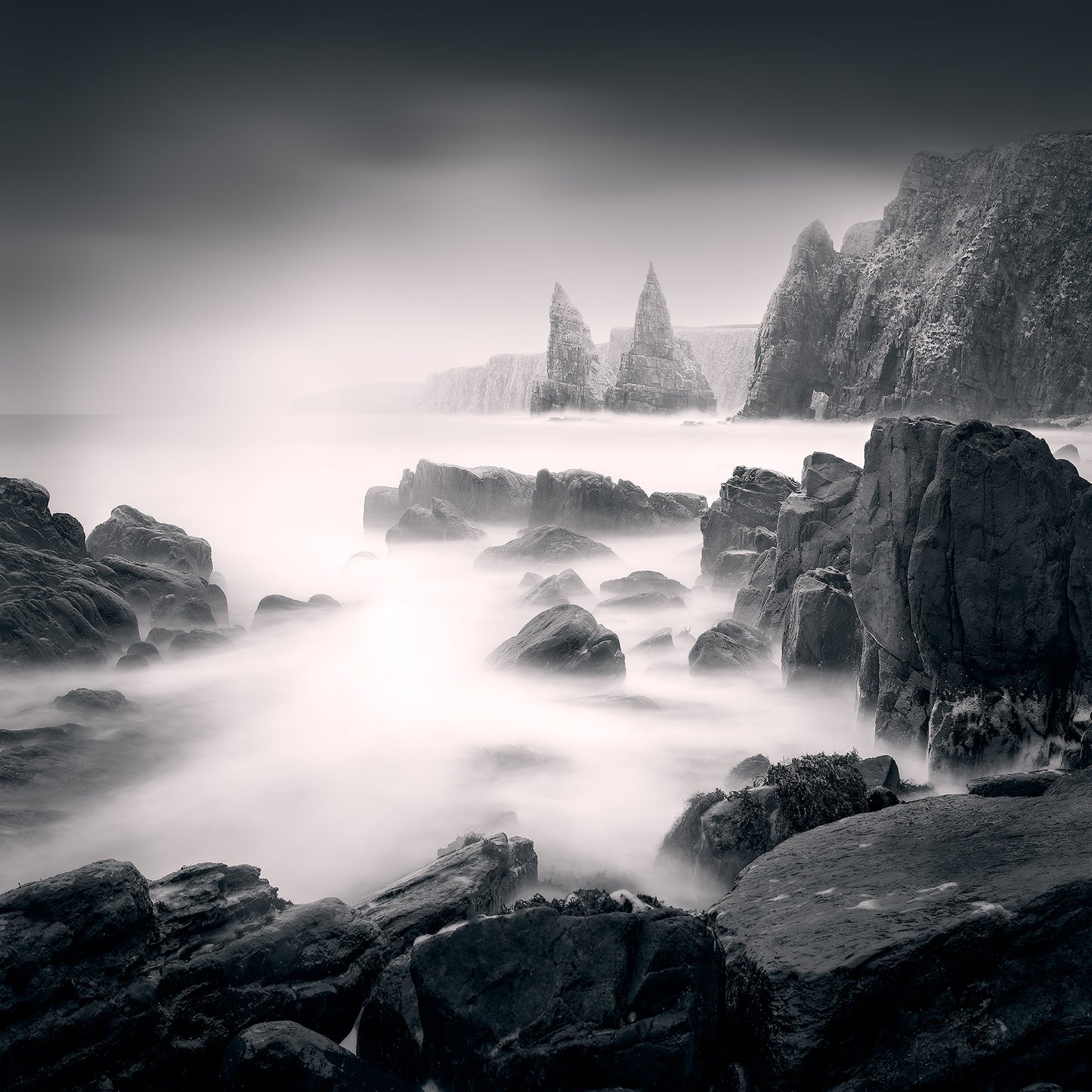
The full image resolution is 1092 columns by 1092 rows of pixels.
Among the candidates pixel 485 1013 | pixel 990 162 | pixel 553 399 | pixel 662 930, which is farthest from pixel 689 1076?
A: pixel 553 399

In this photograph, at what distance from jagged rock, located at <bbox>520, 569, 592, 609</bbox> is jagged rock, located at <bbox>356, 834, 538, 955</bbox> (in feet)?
76.7

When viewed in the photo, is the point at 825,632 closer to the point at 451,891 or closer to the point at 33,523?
the point at 451,891

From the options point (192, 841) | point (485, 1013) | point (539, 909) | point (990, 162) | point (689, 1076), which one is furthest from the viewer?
point (990, 162)

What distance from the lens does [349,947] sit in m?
9.00

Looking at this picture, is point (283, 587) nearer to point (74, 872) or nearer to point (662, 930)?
point (74, 872)

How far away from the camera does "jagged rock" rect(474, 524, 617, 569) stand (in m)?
45.5

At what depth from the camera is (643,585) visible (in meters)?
37.1

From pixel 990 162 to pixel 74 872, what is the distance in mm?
93136

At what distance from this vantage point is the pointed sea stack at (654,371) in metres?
119

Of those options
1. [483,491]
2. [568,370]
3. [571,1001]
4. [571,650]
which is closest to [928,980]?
[571,1001]

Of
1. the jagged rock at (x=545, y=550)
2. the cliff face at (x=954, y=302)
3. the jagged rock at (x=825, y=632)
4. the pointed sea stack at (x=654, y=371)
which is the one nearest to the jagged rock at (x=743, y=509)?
the jagged rock at (x=545, y=550)

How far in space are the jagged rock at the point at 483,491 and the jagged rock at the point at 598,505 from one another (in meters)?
5.61

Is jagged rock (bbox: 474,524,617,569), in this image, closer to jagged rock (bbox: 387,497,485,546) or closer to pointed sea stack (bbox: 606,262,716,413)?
jagged rock (bbox: 387,497,485,546)

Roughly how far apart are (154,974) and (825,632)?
1830 cm
